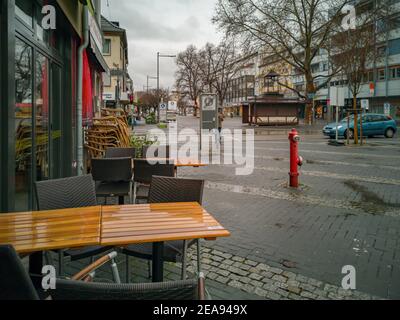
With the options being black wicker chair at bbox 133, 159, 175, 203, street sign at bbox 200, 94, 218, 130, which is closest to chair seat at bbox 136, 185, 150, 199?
black wicker chair at bbox 133, 159, 175, 203

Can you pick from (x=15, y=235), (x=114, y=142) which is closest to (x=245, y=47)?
(x=114, y=142)

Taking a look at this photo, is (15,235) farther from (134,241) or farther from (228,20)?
(228,20)

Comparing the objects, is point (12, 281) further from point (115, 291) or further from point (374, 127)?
point (374, 127)

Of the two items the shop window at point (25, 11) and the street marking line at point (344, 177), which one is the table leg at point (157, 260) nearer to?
the shop window at point (25, 11)

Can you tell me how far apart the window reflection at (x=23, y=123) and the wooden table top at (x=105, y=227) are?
1953 millimetres

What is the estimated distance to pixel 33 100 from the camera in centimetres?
515

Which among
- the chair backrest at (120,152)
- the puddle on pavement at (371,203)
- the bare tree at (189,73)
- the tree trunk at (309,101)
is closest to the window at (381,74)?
the tree trunk at (309,101)

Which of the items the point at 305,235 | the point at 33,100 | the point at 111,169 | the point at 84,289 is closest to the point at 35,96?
the point at 33,100

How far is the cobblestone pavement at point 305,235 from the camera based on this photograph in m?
3.45

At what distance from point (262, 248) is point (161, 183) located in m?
1.52

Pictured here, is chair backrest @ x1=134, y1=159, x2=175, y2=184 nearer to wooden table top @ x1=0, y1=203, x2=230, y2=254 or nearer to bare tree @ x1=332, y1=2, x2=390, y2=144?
wooden table top @ x1=0, y1=203, x2=230, y2=254

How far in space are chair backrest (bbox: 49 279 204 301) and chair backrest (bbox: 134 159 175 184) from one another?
3.70 meters

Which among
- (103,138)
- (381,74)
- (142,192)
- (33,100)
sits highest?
(381,74)

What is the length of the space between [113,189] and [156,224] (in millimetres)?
2785
